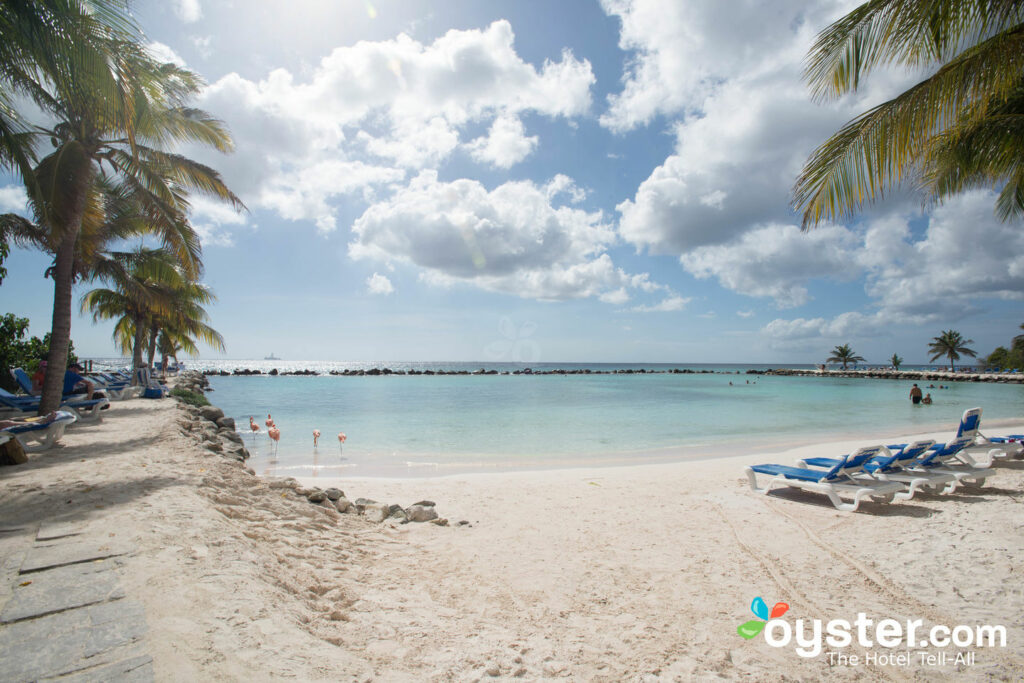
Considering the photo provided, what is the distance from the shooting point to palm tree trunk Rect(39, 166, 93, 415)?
28.9 ft

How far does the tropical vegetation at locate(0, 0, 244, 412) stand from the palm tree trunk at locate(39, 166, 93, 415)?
2 centimetres

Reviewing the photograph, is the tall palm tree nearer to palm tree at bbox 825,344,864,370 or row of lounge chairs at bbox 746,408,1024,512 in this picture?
row of lounge chairs at bbox 746,408,1024,512

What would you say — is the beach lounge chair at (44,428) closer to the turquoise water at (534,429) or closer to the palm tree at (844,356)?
the turquoise water at (534,429)

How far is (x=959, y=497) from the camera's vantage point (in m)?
6.45

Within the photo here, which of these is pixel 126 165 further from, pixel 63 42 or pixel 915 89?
pixel 915 89

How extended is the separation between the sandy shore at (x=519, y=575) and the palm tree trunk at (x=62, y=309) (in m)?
3.45

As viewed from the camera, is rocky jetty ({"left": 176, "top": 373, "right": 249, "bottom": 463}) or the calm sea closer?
rocky jetty ({"left": 176, "top": 373, "right": 249, "bottom": 463})

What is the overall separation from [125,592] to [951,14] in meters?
7.95

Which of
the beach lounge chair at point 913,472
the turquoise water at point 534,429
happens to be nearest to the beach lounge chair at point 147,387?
the turquoise water at point 534,429

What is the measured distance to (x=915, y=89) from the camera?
4.42 m

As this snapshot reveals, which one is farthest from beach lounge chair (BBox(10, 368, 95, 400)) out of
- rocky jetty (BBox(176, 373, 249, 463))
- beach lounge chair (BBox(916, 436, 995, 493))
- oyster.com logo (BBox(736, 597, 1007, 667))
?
beach lounge chair (BBox(916, 436, 995, 493))

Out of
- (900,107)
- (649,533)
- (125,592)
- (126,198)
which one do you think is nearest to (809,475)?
(649,533)

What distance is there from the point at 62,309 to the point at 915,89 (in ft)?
46.8

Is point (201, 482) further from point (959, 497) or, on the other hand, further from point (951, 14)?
point (959, 497)
